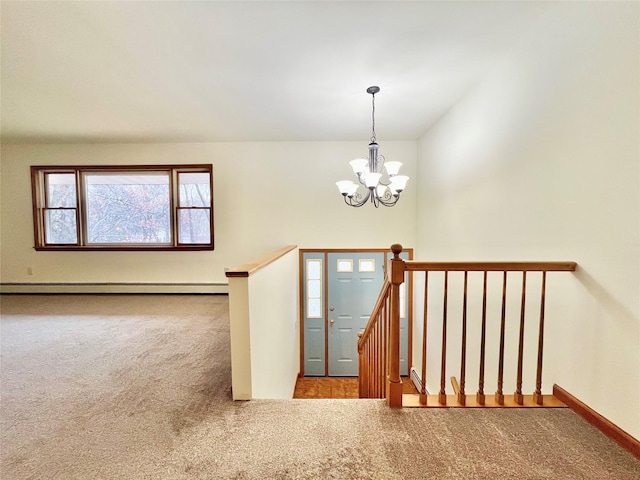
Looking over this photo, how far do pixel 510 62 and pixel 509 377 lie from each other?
8.14ft

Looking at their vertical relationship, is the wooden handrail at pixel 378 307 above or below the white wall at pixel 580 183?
below

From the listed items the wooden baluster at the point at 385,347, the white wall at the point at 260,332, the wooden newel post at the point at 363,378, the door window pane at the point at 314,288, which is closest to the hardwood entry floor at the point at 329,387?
the white wall at the point at 260,332

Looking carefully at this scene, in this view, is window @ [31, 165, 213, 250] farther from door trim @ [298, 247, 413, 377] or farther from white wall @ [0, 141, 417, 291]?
door trim @ [298, 247, 413, 377]

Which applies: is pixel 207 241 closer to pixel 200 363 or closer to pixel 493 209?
pixel 200 363

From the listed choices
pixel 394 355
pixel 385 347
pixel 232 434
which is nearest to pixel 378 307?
pixel 385 347

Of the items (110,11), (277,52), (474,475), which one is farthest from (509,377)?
(110,11)

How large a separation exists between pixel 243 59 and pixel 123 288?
4044 millimetres

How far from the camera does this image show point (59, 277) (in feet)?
13.5

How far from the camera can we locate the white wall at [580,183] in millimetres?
1204

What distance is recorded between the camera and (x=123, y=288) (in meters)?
4.14

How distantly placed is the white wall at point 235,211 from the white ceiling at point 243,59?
787 millimetres

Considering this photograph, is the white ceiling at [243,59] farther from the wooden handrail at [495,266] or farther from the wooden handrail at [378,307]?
the wooden handrail at [378,307]

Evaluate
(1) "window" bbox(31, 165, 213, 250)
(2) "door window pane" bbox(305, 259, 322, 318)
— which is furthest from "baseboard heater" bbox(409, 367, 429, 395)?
(1) "window" bbox(31, 165, 213, 250)

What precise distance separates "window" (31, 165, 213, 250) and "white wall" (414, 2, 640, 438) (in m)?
3.93
